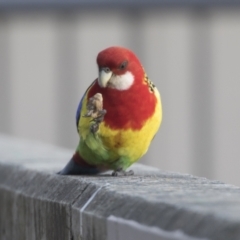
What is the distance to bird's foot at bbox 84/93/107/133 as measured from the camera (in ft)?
10.4

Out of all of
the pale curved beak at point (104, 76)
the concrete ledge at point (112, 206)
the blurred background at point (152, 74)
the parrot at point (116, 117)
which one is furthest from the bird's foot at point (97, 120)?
the blurred background at point (152, 74)

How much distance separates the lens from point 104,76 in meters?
3.22

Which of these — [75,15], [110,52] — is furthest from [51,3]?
[110,52]

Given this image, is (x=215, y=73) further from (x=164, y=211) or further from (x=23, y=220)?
(x=164, y=211)

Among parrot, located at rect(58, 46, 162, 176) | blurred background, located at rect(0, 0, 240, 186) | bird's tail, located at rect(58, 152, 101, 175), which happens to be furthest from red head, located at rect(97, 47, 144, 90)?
blurred background, located at rect(0, 0, 240, 186)

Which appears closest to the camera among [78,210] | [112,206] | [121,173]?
[112,206]

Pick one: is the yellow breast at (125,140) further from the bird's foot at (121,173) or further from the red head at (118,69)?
the red head at (118,69)

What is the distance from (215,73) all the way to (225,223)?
7.92 meters

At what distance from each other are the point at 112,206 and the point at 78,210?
19cm

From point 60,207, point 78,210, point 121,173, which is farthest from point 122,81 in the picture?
point 78,210

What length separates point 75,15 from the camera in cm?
958

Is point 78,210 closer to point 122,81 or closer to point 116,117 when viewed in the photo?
point 116,117

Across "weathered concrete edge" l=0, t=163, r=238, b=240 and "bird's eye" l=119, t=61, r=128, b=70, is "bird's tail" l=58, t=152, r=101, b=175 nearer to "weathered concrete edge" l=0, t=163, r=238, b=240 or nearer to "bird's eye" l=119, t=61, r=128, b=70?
"weathered concrete edge" l=0, t=163, r=238, b=240

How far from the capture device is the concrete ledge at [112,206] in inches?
78.3
